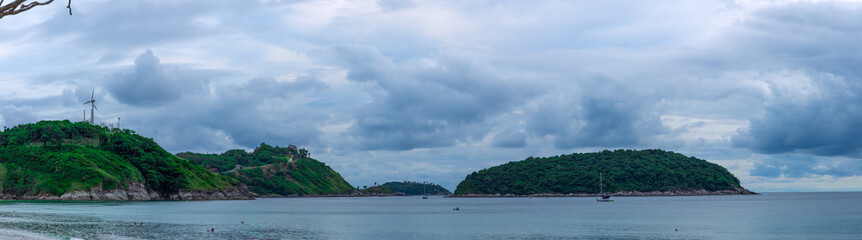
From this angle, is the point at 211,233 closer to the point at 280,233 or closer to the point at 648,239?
the point at 280,233

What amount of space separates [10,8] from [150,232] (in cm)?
7589

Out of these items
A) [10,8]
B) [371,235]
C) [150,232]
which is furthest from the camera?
[371,235]

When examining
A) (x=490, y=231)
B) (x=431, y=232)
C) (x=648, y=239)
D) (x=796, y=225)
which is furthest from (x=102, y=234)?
(x=796, y=225)

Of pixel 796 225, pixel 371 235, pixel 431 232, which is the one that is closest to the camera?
pixel 371 235

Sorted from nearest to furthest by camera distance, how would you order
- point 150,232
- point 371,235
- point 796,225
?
point 150,232 < point 371,235 < point 796,225

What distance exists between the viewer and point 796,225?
363 feet

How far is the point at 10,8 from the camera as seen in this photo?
482 inches

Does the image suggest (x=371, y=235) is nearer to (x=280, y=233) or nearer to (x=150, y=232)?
(x=280, y=233)

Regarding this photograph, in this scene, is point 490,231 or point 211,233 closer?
point 211,233

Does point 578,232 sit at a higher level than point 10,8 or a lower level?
lower

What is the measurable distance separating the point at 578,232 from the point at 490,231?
12.5m

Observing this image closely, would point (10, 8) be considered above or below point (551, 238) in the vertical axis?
above

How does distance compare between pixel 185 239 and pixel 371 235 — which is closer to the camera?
pixel 185 239

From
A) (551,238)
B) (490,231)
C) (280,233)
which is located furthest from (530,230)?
(280,233)
